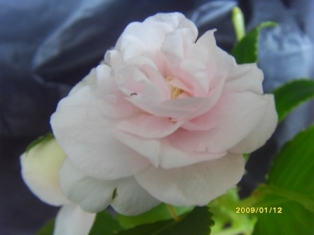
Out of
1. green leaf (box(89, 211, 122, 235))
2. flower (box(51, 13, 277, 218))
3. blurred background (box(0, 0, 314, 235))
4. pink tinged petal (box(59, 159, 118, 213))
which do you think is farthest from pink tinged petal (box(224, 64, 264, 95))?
blurred background (box(0, 0, 314, 235))

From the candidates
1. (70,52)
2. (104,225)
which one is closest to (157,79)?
(104,225)

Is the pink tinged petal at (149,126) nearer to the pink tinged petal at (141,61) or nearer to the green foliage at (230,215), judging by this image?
the pink tinged petal at (141,61)

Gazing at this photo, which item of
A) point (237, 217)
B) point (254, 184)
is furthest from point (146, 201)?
point (254, 184)

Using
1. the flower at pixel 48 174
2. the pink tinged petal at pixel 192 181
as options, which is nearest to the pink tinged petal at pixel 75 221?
the flower at pixel 48 174

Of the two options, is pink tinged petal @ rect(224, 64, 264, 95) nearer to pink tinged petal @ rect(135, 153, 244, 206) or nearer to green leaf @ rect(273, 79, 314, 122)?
pink tinged petal @ rect(135, 153, 244, 206)

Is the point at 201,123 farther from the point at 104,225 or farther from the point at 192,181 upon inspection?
the point at 104,225
